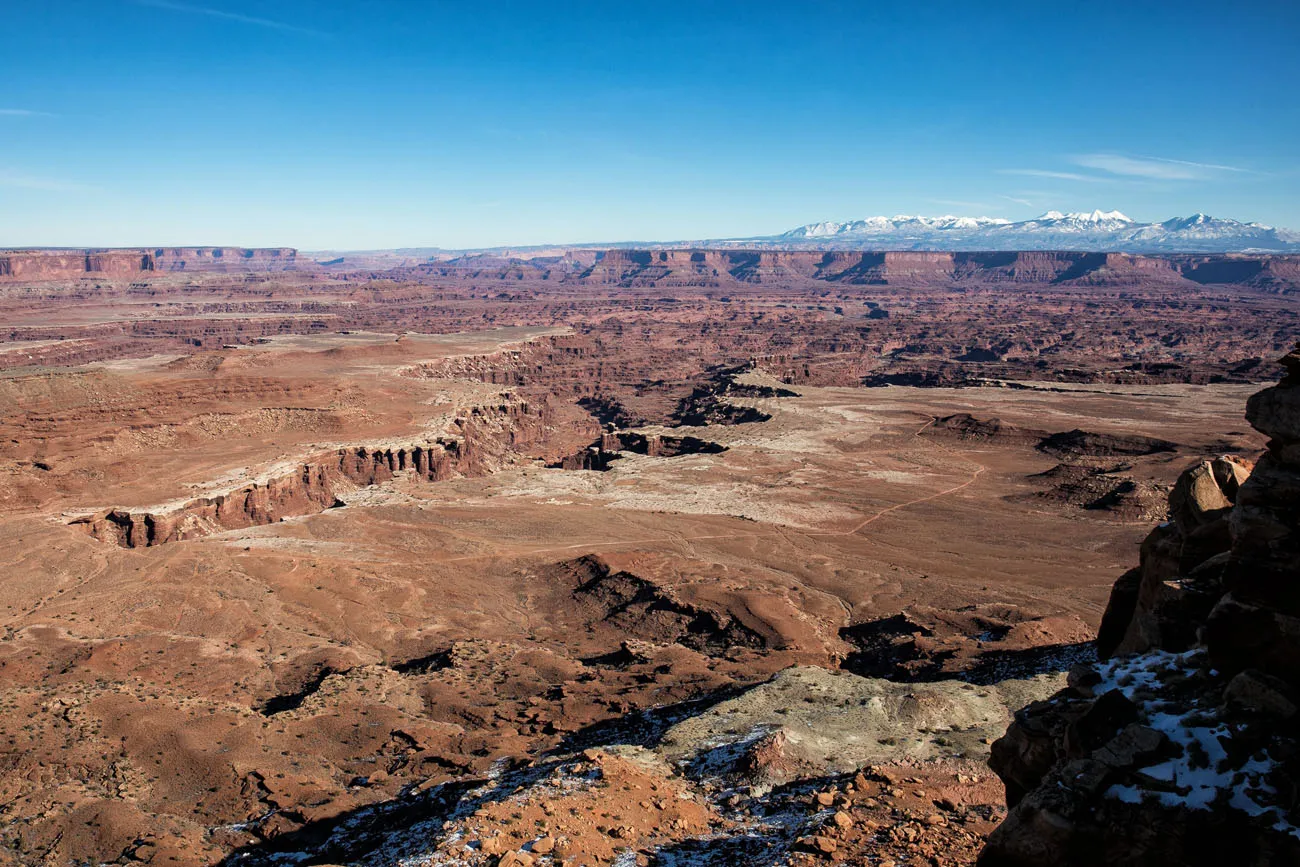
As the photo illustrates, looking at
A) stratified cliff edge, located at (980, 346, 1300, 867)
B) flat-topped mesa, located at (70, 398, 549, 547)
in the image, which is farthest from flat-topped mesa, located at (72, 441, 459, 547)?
stratified cliff edge, located at (980, 346, 1300, 867)

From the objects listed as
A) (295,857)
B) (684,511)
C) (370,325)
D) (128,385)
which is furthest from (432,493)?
(370,325)

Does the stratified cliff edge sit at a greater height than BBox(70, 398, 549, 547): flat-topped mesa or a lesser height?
greater

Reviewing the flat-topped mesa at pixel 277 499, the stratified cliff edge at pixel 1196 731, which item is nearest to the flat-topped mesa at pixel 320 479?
the flat-topped mesa at pixel 277 499

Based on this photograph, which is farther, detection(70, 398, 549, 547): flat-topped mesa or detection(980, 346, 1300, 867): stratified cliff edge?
detection(70, 398, 549, 547): flat-topped mesa

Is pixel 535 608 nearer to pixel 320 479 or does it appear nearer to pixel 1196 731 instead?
pixel 320 479

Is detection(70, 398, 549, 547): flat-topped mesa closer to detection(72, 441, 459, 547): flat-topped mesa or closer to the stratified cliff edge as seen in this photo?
detection(72, 441, 459, 547): flat-topped mesa

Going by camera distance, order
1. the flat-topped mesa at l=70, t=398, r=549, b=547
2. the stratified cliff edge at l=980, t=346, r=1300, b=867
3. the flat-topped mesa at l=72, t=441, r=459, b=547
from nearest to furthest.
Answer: the stratified cliff edge at l=980, t=346, r=1300, b=867, the flat-topped mesa at l=72, t=441, r=459, b=547, the flat-topped mesa at l=70, t=398, r=549, b=547

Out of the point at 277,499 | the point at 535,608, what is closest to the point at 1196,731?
the point at 535,608

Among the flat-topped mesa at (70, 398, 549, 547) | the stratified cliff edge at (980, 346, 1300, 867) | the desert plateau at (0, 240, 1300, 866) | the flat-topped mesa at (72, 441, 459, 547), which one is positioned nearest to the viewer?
the stratified cliff edge at (980, 346, 1300, 867)
